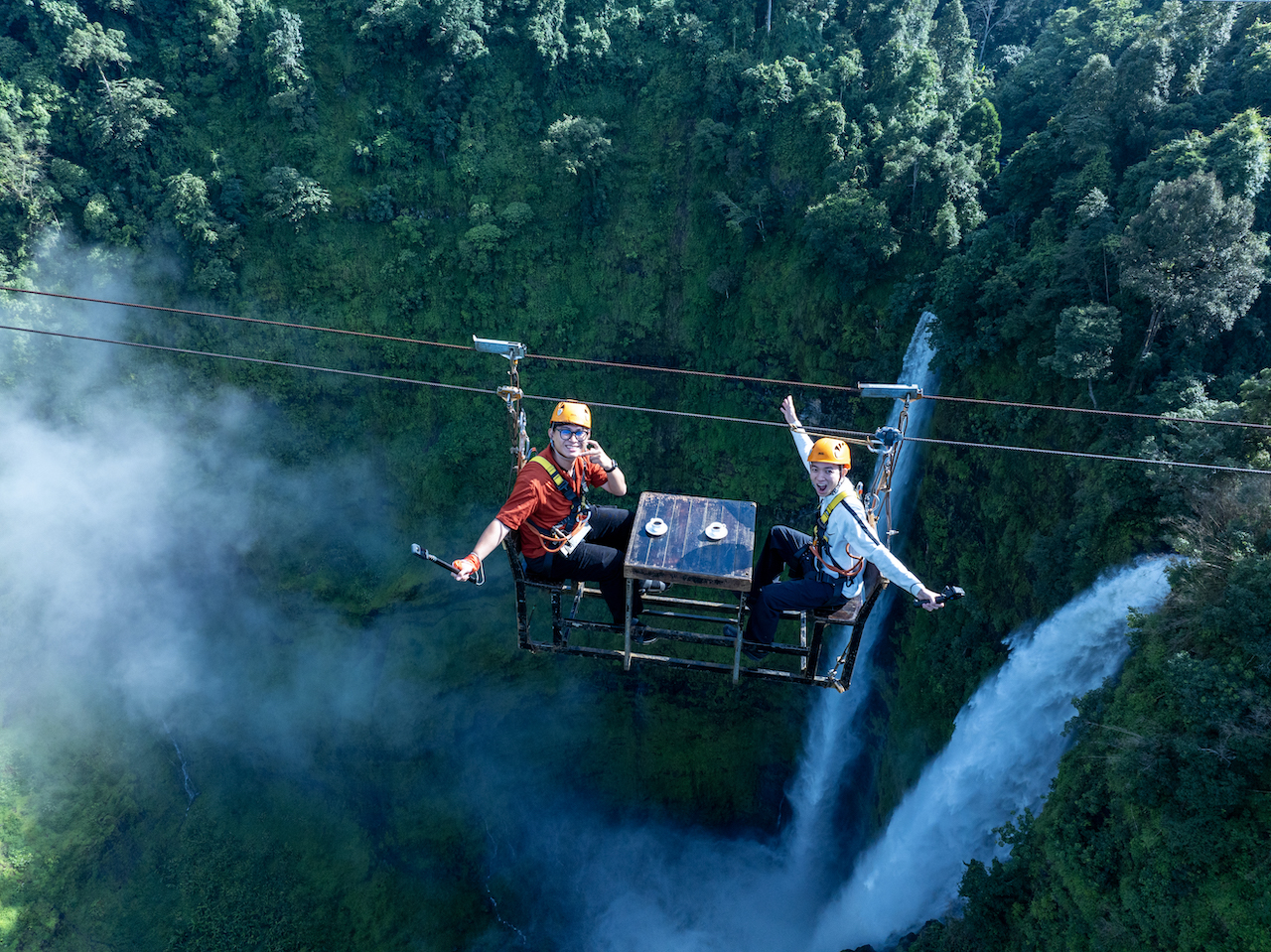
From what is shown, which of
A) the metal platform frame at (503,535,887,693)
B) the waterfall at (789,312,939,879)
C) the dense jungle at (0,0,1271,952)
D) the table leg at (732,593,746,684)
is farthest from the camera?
the waterfall at (789,312,939,879)

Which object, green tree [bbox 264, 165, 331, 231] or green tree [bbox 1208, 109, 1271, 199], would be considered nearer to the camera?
green tree [bbox 1208, 109, 1271, 199]

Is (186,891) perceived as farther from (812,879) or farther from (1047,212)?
(1047,212)

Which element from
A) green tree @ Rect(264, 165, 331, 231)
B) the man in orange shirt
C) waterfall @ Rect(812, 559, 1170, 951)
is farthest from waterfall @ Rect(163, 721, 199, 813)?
waterfall @ Rect(812, 559, 1170, 951)

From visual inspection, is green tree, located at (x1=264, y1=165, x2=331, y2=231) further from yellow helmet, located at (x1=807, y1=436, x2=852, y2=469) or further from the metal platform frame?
yellow helmet, located at (x1=807, y1=436, x2=852, y2=469)

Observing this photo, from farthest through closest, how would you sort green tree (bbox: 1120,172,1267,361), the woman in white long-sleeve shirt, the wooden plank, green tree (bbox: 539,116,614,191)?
green tree (bbox: 539,116,614,191) < green tree (bbox: 1120,172,1267,361) < the wooden plank < the woman in white long-sleeve shirt

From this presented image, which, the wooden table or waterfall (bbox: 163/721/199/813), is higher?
the wooden table

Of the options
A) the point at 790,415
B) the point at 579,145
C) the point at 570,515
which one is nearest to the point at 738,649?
the point at 570,515

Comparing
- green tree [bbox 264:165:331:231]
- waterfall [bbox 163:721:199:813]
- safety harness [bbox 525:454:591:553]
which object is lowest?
waterfall [bbox 163:721:199:813]

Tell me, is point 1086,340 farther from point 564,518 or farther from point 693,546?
point 564,518
